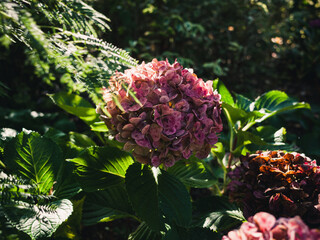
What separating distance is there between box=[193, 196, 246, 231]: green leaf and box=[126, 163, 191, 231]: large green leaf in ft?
0.47

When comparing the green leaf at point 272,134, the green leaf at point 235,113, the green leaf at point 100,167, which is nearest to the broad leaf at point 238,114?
the green leaf at point 235,113

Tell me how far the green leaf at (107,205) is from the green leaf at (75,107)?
347 mm

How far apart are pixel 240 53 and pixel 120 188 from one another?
250 centimetres

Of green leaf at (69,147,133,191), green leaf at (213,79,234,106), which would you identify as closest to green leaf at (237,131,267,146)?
green leaf at (213,79,234,106)

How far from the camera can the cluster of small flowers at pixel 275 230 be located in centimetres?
60

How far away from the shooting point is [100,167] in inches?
45.1

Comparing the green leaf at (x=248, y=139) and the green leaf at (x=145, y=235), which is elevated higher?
the green leaf at (x=248, y=139)

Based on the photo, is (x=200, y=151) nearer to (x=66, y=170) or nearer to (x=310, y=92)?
(x=66, y=170)

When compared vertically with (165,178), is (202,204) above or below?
below

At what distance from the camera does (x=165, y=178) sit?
1.09m

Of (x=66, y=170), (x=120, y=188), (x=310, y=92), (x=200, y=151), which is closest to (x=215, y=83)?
(x=200, y=151)

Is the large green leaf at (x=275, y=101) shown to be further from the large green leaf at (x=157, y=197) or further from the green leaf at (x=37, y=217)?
the green leaf at (x=37, y=217)

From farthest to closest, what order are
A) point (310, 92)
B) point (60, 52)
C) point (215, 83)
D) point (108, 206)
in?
point (310, 92)
point (215, 83)
point (108, 206)
point (60, 52)

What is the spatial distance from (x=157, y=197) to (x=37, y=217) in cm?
41
